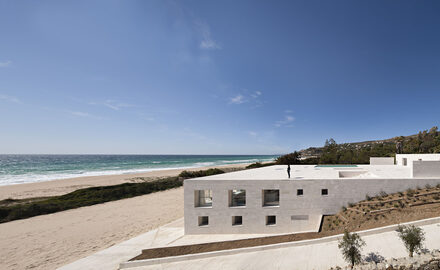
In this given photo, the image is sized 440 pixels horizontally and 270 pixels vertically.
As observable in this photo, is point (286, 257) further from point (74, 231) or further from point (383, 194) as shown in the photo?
point (74, 231)

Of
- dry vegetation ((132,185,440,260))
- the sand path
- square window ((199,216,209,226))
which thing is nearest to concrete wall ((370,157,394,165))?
dry vegetation ((132,185,440,260))

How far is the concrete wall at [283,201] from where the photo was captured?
499 inches

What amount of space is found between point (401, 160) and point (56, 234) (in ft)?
114

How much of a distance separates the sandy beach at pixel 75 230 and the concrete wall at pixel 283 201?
20.9 feet

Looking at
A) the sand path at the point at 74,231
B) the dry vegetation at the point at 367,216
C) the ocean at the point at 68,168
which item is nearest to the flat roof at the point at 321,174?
the dry vegetation at the point at 367,216

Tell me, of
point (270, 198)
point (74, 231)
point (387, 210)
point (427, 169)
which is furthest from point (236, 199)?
point (74, 231)

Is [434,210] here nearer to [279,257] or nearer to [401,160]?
[279,257]

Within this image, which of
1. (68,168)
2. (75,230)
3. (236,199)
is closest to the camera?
(236,199)

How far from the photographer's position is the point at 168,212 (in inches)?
789

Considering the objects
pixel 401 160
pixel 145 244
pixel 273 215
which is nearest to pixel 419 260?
pixel 273 215

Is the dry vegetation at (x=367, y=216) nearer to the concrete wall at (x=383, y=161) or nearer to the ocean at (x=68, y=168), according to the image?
the concrete wall at (x=383, y=161)

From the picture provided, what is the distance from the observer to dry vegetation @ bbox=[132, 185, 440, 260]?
1069 centimetres

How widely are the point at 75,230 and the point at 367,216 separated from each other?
22.7 metres

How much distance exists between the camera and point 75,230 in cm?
1630
